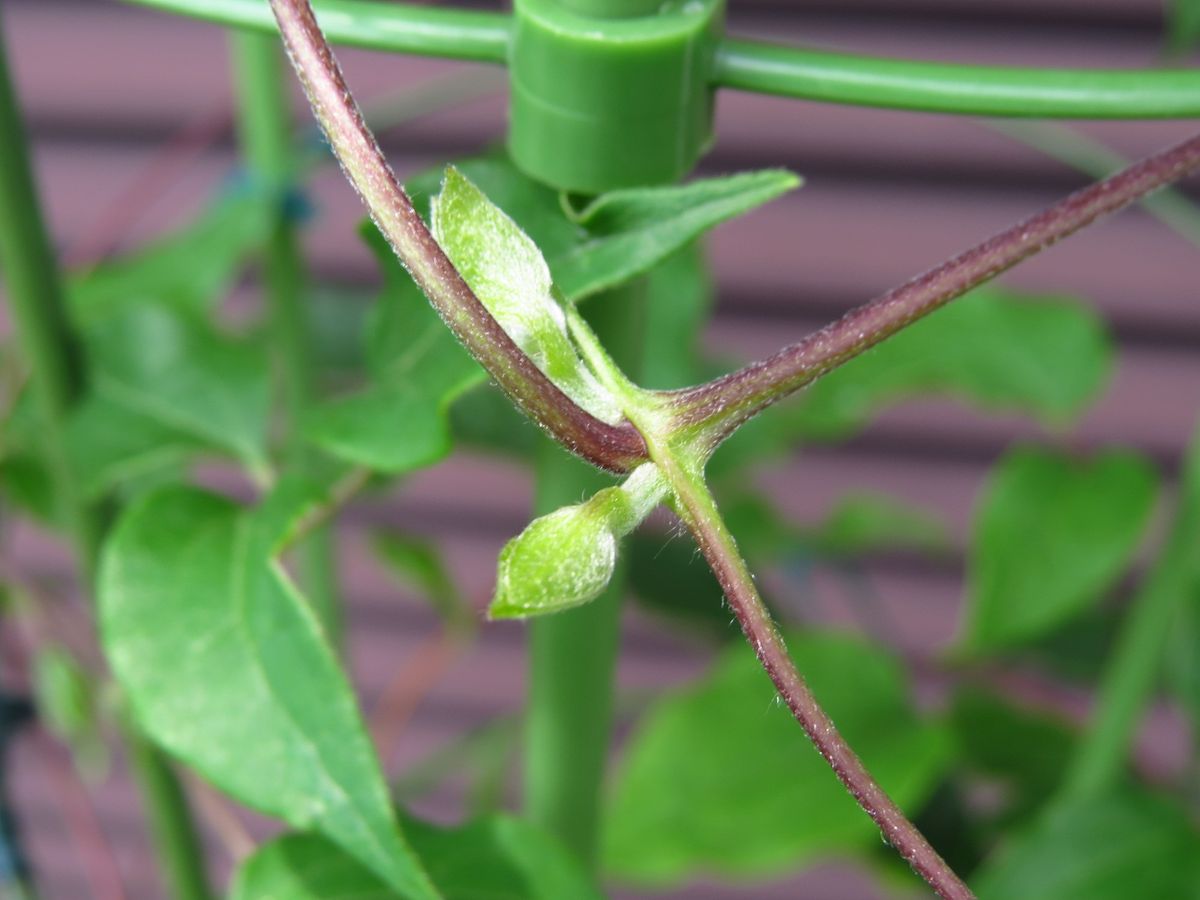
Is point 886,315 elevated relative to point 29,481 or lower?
elevated

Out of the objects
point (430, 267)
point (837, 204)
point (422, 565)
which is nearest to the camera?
point (430, 267)

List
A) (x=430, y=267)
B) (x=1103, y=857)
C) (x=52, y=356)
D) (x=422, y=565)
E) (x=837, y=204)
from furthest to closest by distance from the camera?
(x=837, y=204) → (x=422, y=565) → (x=1103, y=857) → (x=52, y=356) → (x=430, y=267)

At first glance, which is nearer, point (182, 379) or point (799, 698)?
point (799, 698)

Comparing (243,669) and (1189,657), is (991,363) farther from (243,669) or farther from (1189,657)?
(243,669)

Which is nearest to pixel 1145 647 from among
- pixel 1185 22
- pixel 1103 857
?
pixel 1103 857

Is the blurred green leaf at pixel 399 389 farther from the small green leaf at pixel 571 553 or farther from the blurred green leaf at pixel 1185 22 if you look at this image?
the blurred green leaf at pixel 1185 22

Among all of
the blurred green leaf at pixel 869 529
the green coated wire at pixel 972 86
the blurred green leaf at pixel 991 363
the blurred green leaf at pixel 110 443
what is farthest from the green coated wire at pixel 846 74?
the blurred green leaf at pixel 869 529

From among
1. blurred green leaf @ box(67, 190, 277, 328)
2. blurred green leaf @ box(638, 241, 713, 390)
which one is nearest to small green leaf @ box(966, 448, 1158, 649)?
blurred green leaf @ box(638, 241, 713, 390)
